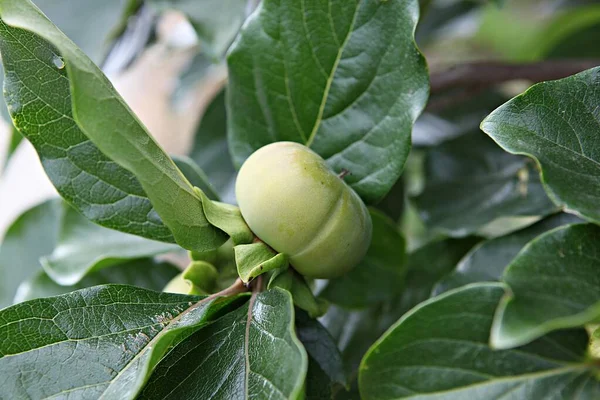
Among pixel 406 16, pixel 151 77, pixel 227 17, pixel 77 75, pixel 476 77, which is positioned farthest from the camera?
pixel 151 77

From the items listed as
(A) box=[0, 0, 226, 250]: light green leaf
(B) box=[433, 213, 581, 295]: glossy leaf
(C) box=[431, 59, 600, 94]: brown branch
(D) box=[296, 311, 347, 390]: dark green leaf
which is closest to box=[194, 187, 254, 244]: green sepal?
(A) box=[0, 0, 226, 250]: light green leaf

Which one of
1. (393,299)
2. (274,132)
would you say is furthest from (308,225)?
(393,299)

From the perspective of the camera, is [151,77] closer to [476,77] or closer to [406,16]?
[476,77]

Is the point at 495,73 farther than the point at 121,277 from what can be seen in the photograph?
Yes

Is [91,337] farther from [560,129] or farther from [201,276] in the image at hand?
[560,129]

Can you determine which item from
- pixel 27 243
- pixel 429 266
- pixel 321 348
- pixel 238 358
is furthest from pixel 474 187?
pixel 27 243

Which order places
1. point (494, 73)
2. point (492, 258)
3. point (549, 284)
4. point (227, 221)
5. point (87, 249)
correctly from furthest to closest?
point (494, 73)
point (87, 249)
point (492, 258)
point (227, 221)
point (549, 284)

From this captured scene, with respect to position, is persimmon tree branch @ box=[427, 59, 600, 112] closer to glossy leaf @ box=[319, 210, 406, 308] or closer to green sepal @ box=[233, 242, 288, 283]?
glossy leaf @ box=[319, 210, 406, 308]
